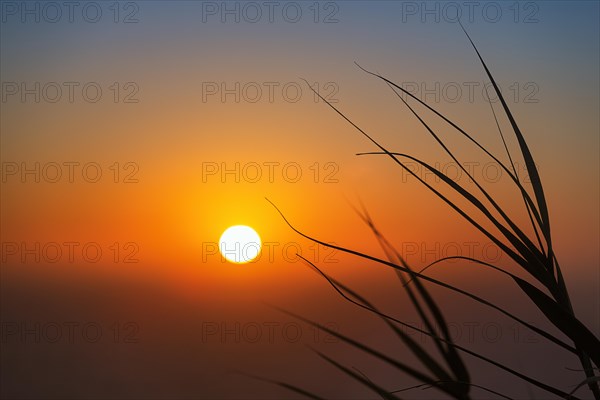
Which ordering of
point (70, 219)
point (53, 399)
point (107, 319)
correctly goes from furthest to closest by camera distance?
point (53, 399) → point (107, 319) → point (70, 219)

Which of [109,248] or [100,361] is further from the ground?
[109,248]

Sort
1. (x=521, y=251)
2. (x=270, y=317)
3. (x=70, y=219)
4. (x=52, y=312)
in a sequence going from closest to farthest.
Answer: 1. (x=521, y=251)
2. (x=270, y=317)
3. (x=52, y=312)
4. (x=70, y=219)

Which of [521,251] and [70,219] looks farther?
[70,219]

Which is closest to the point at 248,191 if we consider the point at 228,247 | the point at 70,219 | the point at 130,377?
the point at 228,247

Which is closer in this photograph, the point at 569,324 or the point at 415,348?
the point at 569,324

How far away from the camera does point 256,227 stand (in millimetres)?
5121

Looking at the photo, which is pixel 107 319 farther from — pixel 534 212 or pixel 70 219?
pixel 534 212

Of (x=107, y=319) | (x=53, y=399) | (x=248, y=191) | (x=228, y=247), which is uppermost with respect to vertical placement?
(x=248, y=191)

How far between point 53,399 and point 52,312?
236 cm

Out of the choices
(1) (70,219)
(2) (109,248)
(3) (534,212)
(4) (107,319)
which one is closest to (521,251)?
(3) (534,212)

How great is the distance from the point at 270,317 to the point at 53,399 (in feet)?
12.2

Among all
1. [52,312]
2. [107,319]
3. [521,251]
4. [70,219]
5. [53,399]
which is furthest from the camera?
[53,399]

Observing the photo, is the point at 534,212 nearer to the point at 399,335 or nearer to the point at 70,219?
the point at 399,335

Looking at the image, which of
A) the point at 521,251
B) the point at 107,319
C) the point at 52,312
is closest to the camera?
the point at 521,251
